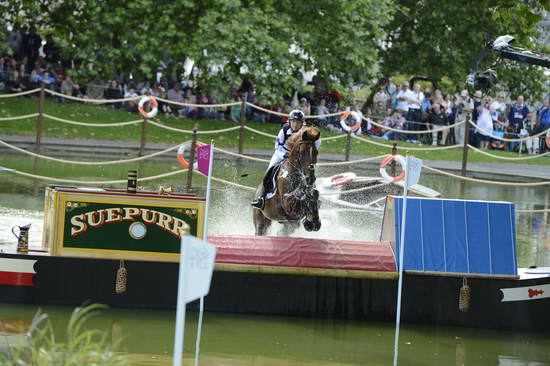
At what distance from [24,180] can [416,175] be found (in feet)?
37.7

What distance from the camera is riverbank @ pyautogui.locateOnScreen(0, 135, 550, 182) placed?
26.6 m

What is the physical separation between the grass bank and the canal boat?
15985 millimetres

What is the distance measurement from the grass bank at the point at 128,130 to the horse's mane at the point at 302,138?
1566cm

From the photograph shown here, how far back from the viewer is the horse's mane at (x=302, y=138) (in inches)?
522

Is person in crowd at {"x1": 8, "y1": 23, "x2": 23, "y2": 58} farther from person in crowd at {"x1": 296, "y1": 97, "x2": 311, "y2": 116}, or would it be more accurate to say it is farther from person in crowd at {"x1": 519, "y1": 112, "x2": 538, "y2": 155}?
person in crowd at {"x1": 519, "y1": 112, "x2": 538, "y2": 155}

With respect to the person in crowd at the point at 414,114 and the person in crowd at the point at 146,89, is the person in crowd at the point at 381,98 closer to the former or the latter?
the person in crowd at the point at 414,114

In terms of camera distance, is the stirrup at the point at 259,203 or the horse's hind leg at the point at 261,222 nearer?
the stirrup at the point at 259,203

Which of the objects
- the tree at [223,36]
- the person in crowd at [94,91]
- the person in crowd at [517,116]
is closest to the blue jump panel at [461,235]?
the tree at [223,36]

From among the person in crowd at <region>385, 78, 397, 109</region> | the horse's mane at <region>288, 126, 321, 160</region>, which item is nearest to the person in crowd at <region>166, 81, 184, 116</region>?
the person in crowd at <region>385, 78, 397, 109</region>

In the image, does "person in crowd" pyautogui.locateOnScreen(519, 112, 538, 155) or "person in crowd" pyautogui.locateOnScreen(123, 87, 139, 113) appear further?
"person in crowd" pyautogui.locateOnScreen(519, 112, 538, 155)

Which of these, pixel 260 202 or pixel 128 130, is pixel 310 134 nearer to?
pixel 260 202

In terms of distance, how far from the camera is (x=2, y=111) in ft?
95.7

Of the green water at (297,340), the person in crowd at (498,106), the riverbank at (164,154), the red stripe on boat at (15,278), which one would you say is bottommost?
the green water at (297,340)

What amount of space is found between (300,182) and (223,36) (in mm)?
17959
